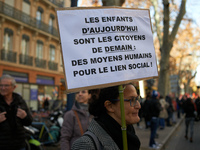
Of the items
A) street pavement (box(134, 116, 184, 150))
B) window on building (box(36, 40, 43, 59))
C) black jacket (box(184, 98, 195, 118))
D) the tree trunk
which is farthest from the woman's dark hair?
window on building (box(36, 40, 43, 59))

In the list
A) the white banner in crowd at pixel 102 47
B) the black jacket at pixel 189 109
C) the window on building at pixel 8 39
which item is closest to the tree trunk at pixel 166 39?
the black jacket at pixel 189 109

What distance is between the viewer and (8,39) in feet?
74.0

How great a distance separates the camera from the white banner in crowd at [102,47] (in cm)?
205

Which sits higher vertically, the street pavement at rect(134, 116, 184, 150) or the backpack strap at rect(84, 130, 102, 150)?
the backpack strap at rect(84, 130, 102, 150)

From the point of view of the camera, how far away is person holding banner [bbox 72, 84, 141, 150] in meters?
1.80

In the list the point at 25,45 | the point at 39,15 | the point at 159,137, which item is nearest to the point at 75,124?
the point at 159,137

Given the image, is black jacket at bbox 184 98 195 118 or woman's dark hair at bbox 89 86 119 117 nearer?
woman's dark hair at bbox 89 86 119 117

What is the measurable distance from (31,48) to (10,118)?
23.2 metres

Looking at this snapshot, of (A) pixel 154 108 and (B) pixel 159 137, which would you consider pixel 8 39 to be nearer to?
(B) pixel 159 137

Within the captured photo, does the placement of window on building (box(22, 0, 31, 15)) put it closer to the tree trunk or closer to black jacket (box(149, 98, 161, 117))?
the tree trunk

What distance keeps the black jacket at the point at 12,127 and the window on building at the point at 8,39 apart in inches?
799

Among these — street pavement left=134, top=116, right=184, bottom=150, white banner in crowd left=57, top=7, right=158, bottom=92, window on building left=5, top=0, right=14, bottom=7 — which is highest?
window on building left=5, top=0, right=14, bottom=7

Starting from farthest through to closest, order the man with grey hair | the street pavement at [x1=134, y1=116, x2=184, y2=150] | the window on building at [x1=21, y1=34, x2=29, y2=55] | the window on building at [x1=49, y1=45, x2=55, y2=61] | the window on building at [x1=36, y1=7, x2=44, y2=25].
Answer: the window on building at [x1=49, y1=45, x2=55, y2=61] < the window on building at [x1=36, y1=7, x2=44, y2=25] < the window on building at [x1=21, y1=34, x2=29, y2=55] < the street pavement at [x1=134, y1=116, x2=184, y2=150] < the man with grey hair

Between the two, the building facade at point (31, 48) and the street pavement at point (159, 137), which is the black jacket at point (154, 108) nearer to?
the street pavement at point (159, 137)
